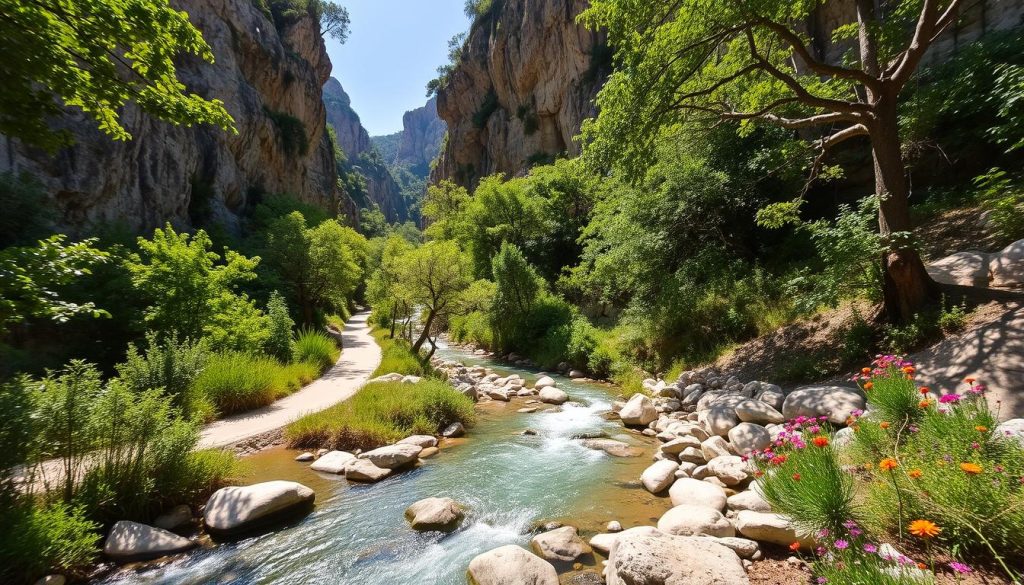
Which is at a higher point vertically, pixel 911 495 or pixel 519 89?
pixel 519 89

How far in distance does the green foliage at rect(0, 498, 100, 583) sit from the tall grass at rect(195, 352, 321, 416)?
16.2 ft

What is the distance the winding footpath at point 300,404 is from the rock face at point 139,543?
1440 mm

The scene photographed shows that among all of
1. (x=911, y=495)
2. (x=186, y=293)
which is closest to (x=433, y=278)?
(x=186, y=293)

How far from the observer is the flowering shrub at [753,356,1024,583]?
7.93ft

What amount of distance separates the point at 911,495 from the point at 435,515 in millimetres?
4785

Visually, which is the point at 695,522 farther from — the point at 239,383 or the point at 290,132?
the point at 290,132

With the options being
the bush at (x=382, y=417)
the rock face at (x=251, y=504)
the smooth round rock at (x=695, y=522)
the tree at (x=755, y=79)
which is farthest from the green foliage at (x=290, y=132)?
the smooth round rock at (x=695, y=522)

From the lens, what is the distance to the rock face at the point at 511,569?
382cm

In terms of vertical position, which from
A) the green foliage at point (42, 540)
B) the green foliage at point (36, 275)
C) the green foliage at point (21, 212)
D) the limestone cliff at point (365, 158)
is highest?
the limestone cliff at point (365, 158)

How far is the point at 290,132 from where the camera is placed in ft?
117

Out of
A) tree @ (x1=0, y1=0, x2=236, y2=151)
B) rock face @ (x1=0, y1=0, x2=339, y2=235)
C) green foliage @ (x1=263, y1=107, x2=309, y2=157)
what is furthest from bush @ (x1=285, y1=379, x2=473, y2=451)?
green foliage @ (x1=263, y1=107, x2=309, y2=157)

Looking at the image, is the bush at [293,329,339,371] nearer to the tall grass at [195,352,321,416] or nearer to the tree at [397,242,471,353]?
the tall grass at [195,352,321,416]

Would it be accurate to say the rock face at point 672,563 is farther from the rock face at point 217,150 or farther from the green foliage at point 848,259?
the rock face at point 217,150

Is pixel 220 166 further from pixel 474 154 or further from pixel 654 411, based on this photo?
pixel 474 154
